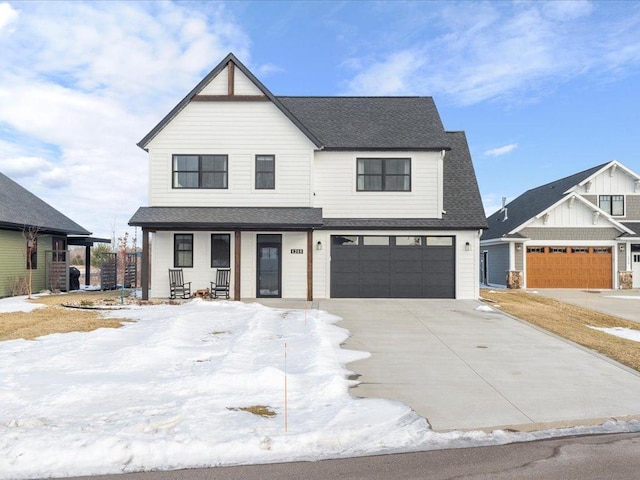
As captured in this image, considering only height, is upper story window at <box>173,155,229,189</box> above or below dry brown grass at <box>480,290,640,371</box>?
above

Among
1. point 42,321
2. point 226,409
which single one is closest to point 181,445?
point 226,409

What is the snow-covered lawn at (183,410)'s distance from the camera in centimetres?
479

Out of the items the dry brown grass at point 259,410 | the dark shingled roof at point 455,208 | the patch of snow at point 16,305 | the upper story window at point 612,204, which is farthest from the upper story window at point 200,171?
the upper story window at point 612,204

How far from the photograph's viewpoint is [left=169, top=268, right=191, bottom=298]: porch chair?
1792 cm

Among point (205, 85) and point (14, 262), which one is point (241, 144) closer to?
point (205, 85)

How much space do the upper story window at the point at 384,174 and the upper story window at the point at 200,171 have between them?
217 inches

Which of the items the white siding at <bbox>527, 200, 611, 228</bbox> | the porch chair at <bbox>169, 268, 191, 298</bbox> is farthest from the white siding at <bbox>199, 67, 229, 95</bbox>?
the white siding at <bbox>527, 200, 611, 228</bbox>

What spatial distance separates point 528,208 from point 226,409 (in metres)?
28.3

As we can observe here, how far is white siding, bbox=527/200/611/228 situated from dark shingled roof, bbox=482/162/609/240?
551 mm

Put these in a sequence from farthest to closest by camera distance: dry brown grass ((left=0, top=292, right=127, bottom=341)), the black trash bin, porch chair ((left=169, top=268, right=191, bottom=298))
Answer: the black trash bin
porch chair ((left=169, top=268, right=191, bottom=298))
dry brown grass ((left=0, top=292, right=127, bottom=341))

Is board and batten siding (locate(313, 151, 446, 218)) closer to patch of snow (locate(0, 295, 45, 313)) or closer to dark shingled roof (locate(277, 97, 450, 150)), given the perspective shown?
dark shingled roof (locate(277, 97, 450, 150))

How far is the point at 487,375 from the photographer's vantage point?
7.92 meters

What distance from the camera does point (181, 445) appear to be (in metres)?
4.92

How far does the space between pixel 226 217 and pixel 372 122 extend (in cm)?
793
